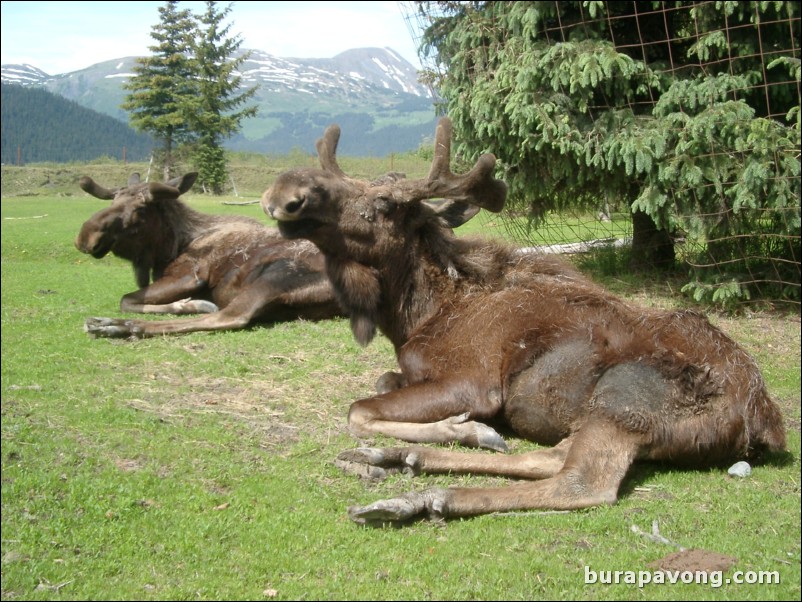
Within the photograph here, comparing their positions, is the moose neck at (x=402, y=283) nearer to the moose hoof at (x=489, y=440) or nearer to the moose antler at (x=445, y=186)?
the moose antler at (x=445, y=186)

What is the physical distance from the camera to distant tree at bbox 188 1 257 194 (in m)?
35.8

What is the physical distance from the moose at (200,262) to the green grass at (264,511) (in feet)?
7.95

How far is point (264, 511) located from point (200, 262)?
301 inches

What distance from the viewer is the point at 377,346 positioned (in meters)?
9.66

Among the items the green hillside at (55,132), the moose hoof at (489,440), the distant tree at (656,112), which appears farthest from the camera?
the green hillside at (55,132)

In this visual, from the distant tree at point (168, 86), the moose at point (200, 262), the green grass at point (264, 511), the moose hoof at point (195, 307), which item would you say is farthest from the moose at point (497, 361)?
the distant tree at point (168, 86)

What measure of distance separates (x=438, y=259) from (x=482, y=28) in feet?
20.8

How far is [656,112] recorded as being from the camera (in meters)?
10.7

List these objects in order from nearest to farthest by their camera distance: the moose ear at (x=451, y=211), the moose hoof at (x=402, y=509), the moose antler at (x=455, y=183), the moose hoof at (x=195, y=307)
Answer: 1. the moose hoof at (x=402, y=509)
2. the moose antler at (x=455, y=183)
3. the moose ear at (x=451, y=211)
4. the moose hoof at (x=195, y=307)

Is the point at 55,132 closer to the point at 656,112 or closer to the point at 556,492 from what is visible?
the point at 656,112

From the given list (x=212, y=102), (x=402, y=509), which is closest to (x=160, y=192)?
(x=402, y=509)

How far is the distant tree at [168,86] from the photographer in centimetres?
3438

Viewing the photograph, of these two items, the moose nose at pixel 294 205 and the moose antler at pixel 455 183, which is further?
the moose antler at pixel 455 183

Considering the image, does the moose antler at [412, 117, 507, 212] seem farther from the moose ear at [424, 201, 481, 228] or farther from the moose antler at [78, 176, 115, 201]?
the moose antler at [78, 176, 115, 201]
